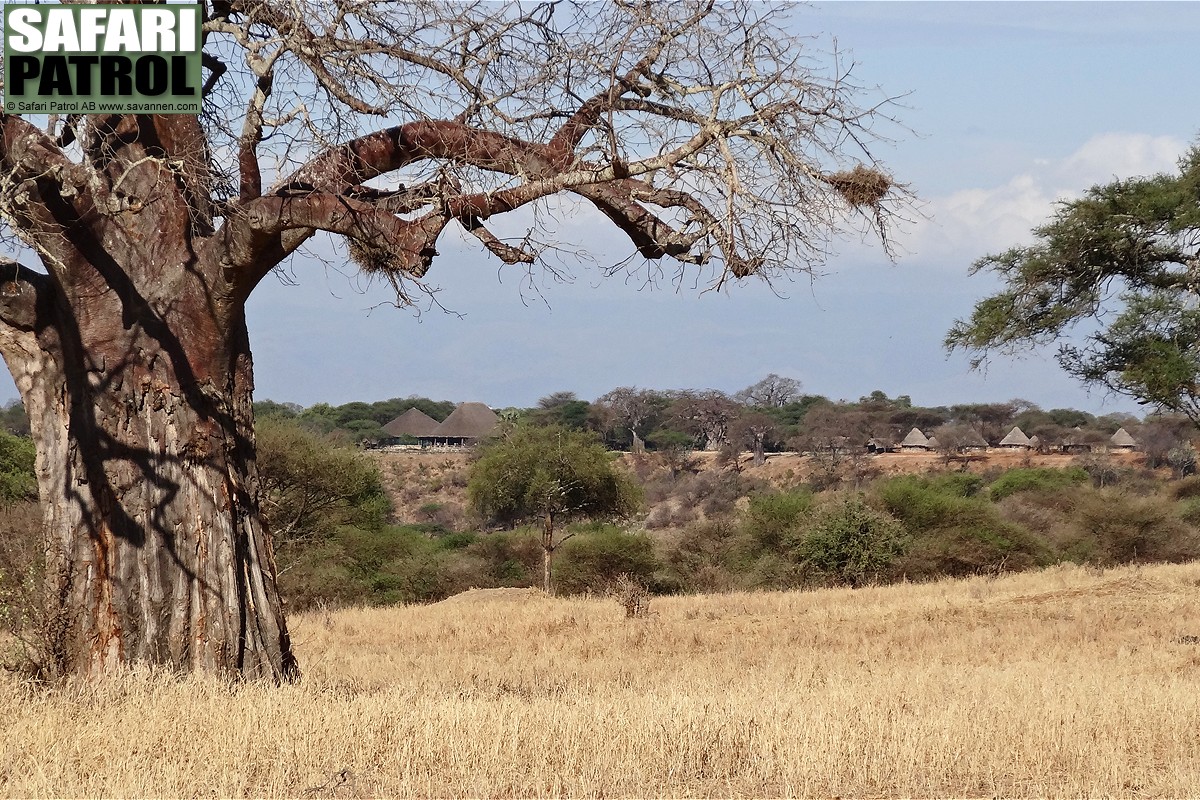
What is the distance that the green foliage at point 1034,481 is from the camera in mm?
41781

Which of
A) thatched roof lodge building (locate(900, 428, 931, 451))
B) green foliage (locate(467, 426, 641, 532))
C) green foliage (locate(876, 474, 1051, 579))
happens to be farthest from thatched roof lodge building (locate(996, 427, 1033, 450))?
green foliage (locate(467, 426, 641, 532))

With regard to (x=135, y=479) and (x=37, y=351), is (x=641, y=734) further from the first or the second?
(x=37, y=351)

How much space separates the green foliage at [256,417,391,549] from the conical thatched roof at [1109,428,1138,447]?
5243 centimetres

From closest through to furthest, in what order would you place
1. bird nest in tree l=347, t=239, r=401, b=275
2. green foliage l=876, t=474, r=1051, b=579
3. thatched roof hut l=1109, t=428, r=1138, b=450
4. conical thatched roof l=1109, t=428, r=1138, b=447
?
bird nest in tree l=347, t=239, r=401, b=275
green foliage l=876, t=474, r=1051, b=579
thatched roof hut l=1109, t=428, r=1138, b=450
conical thatched roof l=1109, t=428, r=1138, b=447

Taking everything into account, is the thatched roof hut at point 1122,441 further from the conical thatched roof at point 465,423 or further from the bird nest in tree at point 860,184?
the bird nest in tree at point 860,184

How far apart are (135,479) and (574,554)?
80.9ft

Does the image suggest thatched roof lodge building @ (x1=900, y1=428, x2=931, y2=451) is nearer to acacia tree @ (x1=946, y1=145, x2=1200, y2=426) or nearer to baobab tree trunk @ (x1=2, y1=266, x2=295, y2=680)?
acacia tree @ (x1=946, y1=145, x2=1200, y2=426)

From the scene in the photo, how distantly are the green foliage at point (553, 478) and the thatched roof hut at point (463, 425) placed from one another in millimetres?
53129

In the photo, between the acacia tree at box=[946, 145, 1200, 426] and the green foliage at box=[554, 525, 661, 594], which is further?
the green foliage at box=[554, 525, 661, 594]

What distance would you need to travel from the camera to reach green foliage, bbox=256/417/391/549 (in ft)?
93.5

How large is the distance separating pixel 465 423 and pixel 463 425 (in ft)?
0.89

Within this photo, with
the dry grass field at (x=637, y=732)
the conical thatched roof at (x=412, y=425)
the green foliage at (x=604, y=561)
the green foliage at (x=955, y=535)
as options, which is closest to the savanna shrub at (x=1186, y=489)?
the green foliage at (x=955, y=535)

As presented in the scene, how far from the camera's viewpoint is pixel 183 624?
8.30m

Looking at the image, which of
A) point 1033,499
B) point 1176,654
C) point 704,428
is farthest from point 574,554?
point 704,428
